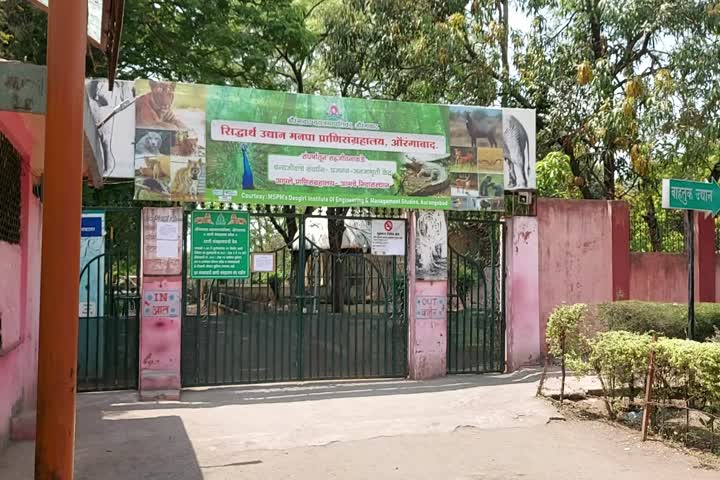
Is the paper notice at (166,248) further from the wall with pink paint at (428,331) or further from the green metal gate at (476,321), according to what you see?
the green metal gate at (476,321)

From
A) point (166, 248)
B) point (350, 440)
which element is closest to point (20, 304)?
point (166, 248)

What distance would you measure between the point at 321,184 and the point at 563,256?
165 inches

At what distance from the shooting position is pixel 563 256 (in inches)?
425

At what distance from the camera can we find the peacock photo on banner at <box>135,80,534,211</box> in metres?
8.72

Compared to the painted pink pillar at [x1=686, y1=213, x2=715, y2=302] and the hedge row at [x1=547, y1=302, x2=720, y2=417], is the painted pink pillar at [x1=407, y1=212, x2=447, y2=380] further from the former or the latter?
the painted pink pillar at [x1=686, y1=213, x2=715, y2=302]

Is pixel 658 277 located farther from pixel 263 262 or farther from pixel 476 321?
pixel 263 262

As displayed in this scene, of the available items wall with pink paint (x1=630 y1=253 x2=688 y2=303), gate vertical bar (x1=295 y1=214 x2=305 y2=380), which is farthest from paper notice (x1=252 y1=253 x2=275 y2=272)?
wall with pink paint (x1=630 y1=253 x2=688 y2=303)

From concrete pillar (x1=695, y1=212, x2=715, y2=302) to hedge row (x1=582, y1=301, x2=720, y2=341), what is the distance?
1.96m

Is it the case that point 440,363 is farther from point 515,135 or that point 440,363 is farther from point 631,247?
point 631,247

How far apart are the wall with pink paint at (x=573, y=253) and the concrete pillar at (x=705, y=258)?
2.28m

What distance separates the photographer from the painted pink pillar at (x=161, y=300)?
8.57 meters

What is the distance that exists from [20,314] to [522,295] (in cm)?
685

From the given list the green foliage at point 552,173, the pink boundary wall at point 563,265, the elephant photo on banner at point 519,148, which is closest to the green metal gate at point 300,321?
the pink boundary wall at point 563,265

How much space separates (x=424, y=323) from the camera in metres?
9.77
